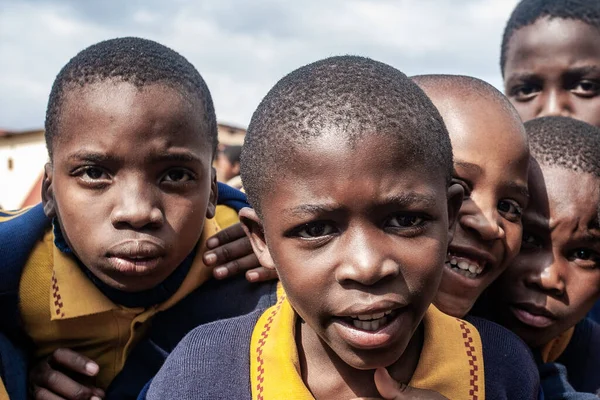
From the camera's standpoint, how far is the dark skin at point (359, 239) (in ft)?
5.06

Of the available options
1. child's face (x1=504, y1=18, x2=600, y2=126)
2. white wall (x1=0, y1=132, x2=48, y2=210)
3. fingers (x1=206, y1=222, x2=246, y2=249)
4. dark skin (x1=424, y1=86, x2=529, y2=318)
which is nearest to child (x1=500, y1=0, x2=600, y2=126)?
child's face (x1=504, y1=18, x2=600, y2=126)

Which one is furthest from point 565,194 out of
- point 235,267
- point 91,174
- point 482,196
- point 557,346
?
point 91,174

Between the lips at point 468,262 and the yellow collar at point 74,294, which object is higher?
the lips at point 468,262

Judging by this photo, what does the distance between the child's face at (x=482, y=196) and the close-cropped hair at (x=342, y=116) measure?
37cm

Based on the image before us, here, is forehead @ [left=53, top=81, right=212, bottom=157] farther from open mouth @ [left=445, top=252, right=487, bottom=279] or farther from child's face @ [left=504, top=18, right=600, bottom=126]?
child's face @ [left=504, top=18, right=600, bottom=126]

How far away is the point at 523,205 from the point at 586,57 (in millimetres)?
1527

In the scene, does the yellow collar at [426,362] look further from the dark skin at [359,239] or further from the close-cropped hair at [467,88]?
the close-cropped hair at [467,88]

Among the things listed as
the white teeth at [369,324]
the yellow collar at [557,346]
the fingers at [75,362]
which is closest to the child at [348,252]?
the white teeth at [369,324]

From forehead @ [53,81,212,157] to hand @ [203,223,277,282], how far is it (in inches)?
14.8

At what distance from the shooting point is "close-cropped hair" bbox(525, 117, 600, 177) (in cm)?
237

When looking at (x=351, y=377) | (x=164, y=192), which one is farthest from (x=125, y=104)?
(x=351, y=377)

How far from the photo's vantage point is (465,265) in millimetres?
2141

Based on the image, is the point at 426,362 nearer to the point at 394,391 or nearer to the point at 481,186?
the point at 394,391

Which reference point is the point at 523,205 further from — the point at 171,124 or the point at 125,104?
the point at 125,104
